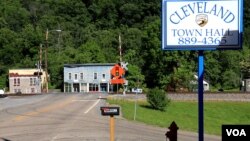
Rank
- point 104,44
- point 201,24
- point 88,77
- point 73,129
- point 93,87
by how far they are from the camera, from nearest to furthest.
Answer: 1. point 201,24
2. point 73,129
3. point 88,77
4. point 93,87
5. point 104,44

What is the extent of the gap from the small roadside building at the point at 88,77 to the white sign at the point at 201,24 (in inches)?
3642

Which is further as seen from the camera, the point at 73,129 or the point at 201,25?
the point at 73,129

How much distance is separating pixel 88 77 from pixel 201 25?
94.8m

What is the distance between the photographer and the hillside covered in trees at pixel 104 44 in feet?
294

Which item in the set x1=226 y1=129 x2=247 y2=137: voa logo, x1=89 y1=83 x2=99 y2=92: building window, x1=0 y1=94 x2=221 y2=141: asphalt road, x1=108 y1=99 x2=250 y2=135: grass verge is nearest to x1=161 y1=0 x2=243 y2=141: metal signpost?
x1=226 y1=129 x2=247 y2=137: voa logo

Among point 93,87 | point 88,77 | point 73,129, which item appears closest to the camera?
point 73,129

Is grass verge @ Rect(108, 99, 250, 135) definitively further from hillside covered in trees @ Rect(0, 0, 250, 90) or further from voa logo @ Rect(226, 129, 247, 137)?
voa logo @ Rect(226, 129, 247, 137)

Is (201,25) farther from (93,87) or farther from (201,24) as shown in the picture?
(93,87)

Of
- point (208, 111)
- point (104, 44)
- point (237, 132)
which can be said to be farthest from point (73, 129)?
point (104, 44)

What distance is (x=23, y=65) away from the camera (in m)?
123

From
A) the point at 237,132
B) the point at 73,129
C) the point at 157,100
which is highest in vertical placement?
the point at 237,132

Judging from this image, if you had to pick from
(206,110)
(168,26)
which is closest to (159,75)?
(206,110)

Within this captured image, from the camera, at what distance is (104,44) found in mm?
136250

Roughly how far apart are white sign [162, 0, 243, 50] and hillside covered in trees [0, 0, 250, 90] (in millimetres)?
A: 67016
